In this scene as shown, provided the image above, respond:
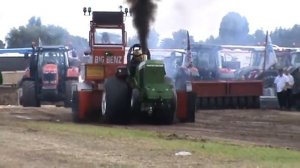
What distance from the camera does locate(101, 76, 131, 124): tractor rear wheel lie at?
21000mm

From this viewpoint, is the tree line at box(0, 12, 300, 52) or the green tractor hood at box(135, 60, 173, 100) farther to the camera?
the tree line at box(0, 12, 300, 52)

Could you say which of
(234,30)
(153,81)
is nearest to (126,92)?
(153,81)

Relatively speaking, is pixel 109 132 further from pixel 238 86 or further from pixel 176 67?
pixel 176 67

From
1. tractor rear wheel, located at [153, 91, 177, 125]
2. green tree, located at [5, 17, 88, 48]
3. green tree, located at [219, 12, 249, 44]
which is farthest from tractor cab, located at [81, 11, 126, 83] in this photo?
green tree, located at [5, 17, 88, 48]

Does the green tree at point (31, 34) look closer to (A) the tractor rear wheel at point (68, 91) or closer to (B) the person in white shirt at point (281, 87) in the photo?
(A) the tractor rear wheel at point (68, 91)

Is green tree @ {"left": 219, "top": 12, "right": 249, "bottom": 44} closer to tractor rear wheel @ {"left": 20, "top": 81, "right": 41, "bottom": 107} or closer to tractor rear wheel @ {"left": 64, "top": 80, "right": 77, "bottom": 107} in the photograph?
tractor rear wheel @ {"left": 64, "top": 80, "right": 77, "bottom": 107}

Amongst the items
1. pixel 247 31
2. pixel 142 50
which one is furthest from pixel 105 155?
pixel 247 31

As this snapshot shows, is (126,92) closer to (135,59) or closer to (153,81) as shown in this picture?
(153,81)

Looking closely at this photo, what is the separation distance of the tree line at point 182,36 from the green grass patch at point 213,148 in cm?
614

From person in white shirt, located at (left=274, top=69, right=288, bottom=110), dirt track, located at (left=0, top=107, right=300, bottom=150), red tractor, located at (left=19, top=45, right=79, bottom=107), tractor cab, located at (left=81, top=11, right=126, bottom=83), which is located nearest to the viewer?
dirt track, located at (left=0, top=107, right=300, bottom=150)

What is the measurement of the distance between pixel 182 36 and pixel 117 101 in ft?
85.8

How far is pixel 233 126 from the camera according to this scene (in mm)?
21016

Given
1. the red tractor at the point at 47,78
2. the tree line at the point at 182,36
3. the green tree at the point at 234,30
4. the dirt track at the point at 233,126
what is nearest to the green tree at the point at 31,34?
the tree line at the point at 182,36

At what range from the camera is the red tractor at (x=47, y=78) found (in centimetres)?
3234
